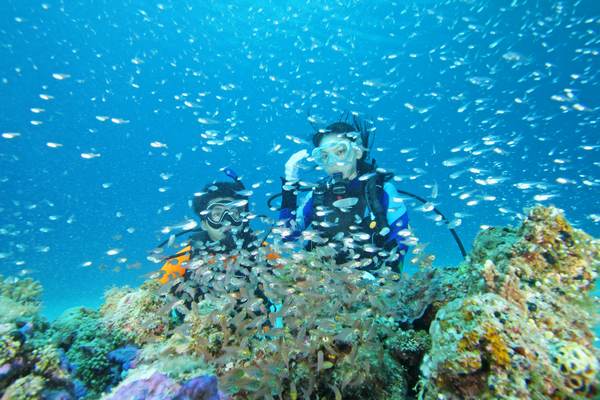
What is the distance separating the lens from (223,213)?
267 inches

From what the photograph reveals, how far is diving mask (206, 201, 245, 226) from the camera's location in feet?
22.1

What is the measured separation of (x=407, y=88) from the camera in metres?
70.9

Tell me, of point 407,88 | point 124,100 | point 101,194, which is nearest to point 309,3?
point 407,88

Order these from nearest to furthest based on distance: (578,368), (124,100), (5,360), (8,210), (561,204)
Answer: (578,368)
(5,360)
(561,204)
(8,210)
(124,100)

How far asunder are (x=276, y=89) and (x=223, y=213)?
86.7 meters

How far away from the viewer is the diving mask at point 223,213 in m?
6.75

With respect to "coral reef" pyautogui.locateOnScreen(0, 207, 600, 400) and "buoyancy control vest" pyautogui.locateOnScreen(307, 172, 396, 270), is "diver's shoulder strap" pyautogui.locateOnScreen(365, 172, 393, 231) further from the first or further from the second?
"coral reef" pyautogui.locateOnScreen(0, 207, 600, 400)

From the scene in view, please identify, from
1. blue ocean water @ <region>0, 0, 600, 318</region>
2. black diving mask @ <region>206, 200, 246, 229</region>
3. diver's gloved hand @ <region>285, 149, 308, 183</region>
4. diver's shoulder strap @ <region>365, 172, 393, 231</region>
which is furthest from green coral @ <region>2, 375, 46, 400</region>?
blue ocean water @ <region>0, 0, 600, 318</region>

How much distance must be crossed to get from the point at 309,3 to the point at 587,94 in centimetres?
4795

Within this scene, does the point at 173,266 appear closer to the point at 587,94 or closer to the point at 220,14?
the point at 220,14

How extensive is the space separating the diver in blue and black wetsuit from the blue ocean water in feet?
15.5

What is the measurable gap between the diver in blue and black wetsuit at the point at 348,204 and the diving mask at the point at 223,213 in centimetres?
103

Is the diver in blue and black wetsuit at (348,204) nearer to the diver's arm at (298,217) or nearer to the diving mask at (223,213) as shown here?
the diver's arm at (298,217)

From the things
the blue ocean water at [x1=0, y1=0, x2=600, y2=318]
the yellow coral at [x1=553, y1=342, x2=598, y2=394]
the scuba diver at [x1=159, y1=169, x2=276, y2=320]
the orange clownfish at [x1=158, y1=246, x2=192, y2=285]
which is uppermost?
the blue ocean water at [x1=0, y1=0, x2=600, y2=318]
